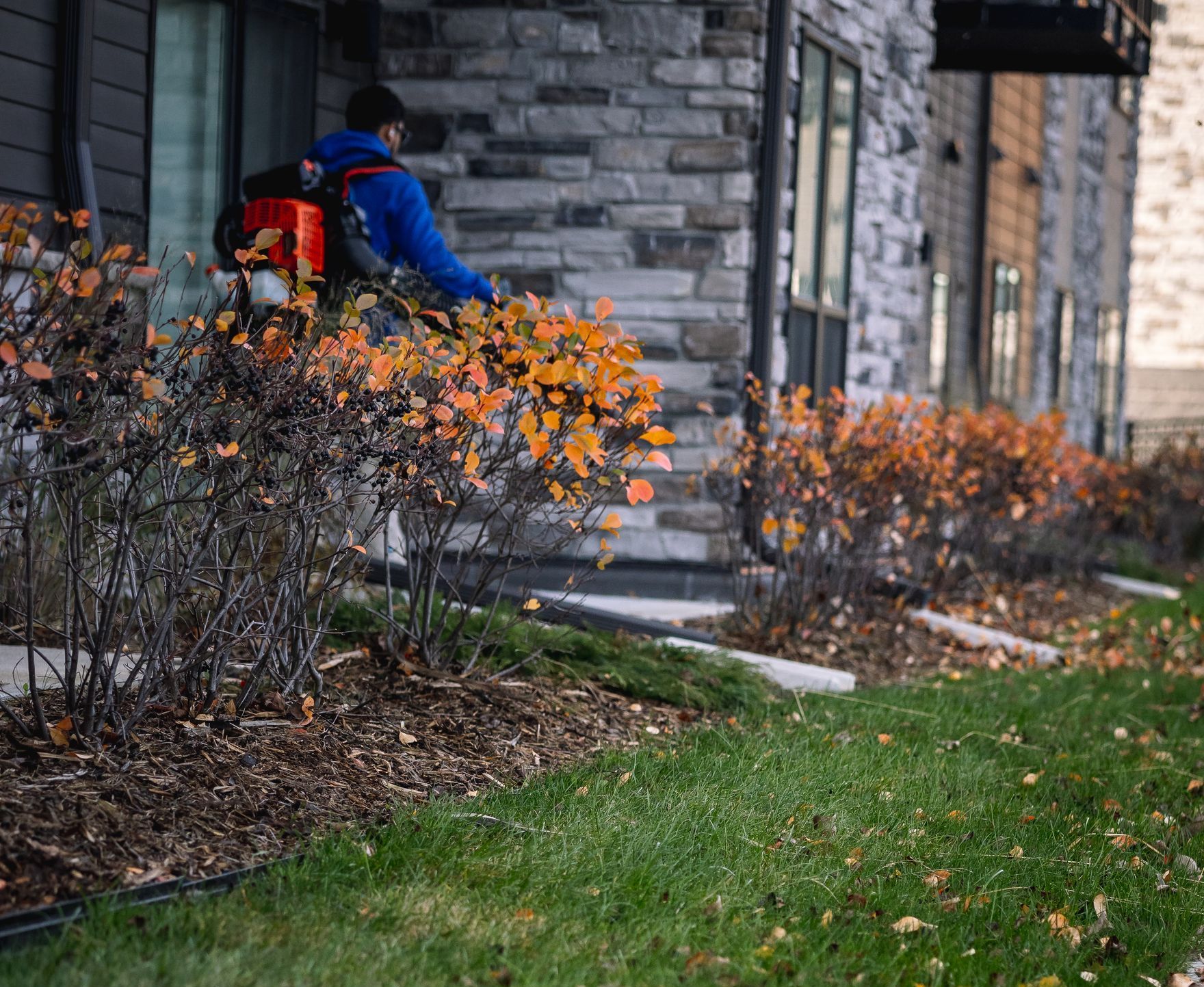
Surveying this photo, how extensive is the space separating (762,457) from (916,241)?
431 cm

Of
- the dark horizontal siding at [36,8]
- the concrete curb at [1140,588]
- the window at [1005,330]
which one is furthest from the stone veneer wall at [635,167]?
the window at [1005,330]

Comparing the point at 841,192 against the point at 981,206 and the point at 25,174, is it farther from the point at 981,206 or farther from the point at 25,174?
the point at 981,206

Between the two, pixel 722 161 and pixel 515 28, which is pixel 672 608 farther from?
pixel 515 28

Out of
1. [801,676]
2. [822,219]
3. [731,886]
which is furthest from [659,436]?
[822,219]

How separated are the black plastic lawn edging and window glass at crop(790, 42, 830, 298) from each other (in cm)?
584

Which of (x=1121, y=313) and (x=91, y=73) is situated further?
(x=1121, y=313)

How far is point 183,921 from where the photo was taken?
2408mm

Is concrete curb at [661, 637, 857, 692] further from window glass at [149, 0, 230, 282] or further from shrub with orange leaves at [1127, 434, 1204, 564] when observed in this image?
shrub with orange leaves at [1127, 434, 1204, 564]

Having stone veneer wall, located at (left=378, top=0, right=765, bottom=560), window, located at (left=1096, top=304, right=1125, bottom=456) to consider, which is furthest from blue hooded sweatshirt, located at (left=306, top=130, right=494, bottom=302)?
window, located at (left=1096, top=304, right=1125, bottom=456)

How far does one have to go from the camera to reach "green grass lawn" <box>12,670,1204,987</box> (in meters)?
2.39

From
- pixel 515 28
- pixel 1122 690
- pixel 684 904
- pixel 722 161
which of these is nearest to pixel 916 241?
pixel 722 161

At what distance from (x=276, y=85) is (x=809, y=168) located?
123 inches

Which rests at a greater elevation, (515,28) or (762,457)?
(515,28)

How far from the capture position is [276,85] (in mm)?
6957
